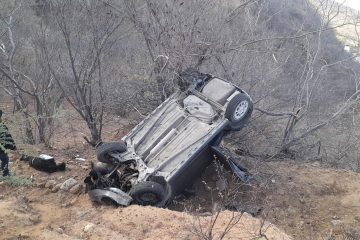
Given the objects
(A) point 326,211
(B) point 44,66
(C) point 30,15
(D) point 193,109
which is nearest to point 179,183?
(D) point 193,109

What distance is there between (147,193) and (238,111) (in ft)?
6.60

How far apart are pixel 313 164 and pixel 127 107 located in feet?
14.6

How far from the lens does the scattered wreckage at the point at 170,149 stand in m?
6.21

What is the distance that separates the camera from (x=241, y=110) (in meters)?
7.01

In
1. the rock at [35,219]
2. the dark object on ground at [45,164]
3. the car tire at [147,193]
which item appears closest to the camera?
the rock at [35,219]

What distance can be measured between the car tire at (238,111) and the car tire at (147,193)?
62.1 inches

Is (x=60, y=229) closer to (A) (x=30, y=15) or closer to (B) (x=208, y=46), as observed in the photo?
(B) (x=208, y=46)

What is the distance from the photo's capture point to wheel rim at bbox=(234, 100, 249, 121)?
6918mm

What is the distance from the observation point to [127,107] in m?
10.5

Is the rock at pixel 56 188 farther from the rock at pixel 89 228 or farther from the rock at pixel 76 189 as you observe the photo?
the rock at pixel 89 228

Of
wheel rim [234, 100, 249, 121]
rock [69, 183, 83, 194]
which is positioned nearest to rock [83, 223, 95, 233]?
rock [69, 183, 83, 194]

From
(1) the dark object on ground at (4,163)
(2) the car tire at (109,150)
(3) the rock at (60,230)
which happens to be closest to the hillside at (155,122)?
(3) the rock at (60,230)

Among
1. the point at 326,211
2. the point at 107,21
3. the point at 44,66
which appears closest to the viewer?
the point at 326,211

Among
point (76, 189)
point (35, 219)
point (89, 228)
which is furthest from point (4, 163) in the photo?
point (89, 228)
